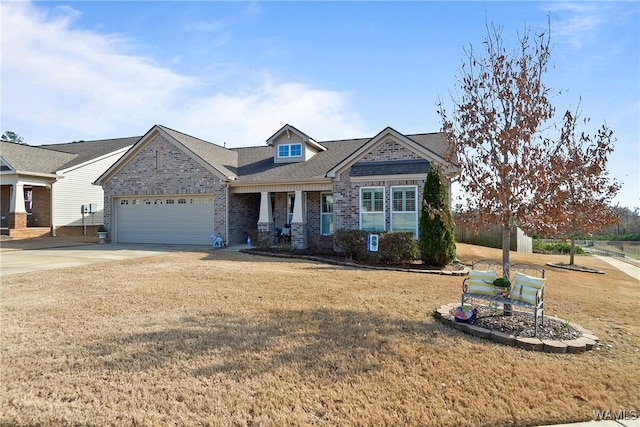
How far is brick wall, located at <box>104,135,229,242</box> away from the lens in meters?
19.0

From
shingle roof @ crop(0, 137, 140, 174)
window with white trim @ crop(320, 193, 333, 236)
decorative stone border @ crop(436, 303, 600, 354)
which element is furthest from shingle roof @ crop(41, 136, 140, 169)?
decorative stone border @ crop(436, 303, 600, 354)

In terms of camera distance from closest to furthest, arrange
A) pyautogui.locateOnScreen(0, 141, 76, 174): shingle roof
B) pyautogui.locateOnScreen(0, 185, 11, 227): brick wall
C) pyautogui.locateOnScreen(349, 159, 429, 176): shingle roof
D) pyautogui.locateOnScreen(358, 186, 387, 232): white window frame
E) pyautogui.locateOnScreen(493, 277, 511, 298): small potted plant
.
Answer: pyautogui.locateOnScreen(493, 277, 511, 298): small potted plant → pyautogui.locateOnScreen(349, 159, 429, 176): shingle roof → pyautogui.locateOnScreen(358, 186, 387, 232): white window frame → pyautogui.locateOnScreen(0, 141, 76, 174): shingle roof → pyautogui.locateOnScreen(0, 185, 11, 227): brick wall

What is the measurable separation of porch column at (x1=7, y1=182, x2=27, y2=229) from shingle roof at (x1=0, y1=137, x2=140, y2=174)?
1199 mm

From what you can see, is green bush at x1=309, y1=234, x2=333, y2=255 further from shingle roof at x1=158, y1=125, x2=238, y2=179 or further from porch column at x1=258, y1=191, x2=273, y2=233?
shingle roof at x1=158, y1=125, x2=238, y2=179

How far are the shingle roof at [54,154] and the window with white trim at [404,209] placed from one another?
21758 mm

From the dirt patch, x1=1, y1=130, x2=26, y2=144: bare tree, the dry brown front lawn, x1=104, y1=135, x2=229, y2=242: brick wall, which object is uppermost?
x1=1, y1=130, x2=26, y2=144: bare tree

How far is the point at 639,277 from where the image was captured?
13.9 meters

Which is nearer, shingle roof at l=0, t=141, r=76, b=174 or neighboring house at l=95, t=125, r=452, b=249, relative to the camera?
neighboring house at l=95, t=125, r=452, b=249

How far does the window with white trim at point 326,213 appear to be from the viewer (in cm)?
1872

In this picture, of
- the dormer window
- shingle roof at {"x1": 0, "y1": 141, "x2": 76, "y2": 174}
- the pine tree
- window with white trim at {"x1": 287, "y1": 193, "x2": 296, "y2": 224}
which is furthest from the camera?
shingle roof at {"x1": 0, "y1": 141, "x2": 76, "y2": 174}

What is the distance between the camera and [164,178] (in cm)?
2000

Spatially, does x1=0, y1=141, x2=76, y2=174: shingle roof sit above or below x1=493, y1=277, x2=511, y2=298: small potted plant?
above

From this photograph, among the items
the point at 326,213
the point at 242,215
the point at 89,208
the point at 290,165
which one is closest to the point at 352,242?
the point at 326,213

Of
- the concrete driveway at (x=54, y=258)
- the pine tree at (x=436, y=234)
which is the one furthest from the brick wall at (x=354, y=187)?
the concrete driveway at (x=54, y=258)
